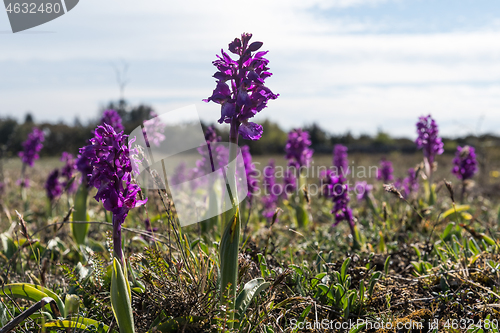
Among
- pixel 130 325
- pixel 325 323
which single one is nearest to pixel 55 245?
pixel 130 325

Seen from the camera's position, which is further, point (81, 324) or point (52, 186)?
point (52, 186)

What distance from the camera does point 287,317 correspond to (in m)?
2.61

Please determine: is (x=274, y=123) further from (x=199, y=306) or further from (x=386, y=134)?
(x=199, y=306)

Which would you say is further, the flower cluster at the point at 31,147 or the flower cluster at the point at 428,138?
the flower cluster at the point at 31,147

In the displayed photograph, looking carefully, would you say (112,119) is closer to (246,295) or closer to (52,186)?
(52,186)

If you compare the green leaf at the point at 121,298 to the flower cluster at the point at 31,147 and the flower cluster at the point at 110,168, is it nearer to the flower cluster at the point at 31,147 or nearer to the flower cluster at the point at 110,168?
the flower cluster at the point at 110,168

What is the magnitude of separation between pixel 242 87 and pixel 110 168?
31.0 inches

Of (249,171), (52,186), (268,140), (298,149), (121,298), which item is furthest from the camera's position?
(268,140)

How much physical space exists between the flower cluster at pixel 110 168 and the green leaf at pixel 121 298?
1.16 ft

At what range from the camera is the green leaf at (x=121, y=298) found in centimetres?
184

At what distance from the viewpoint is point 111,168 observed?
2029 millimetres

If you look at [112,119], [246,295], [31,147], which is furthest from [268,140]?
[246,295]

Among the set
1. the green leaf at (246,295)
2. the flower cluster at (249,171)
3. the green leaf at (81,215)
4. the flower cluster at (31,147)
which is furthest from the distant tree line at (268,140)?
the green leaf at (246,295)

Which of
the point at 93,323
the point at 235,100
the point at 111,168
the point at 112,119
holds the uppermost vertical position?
the point at 235,100
